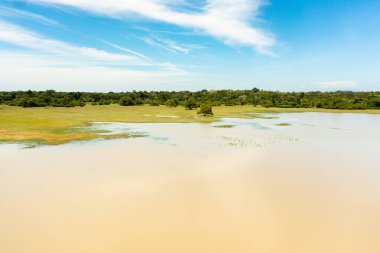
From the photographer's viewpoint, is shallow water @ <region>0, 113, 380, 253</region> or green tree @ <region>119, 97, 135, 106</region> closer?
shallow water @ <region>0, 113, 380, 253</region>

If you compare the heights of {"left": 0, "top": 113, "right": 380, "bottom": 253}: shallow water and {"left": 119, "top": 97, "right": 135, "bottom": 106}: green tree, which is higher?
{"left": 119, "top": 97, "right": 135, "bottom": 106}: green tree

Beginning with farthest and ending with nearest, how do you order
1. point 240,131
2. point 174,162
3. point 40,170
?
point 240,131, point 174,162, point 40,170

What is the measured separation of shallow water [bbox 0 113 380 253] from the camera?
10242 millimetres

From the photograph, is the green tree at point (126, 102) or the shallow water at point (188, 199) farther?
the green tree at point (126, 102)

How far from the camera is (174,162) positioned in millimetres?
20016

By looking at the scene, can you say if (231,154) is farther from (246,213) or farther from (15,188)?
(15,188)

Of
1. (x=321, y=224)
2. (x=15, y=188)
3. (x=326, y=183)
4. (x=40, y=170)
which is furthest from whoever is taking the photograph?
(x=40, y=170)

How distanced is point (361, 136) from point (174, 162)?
21031 millimetres

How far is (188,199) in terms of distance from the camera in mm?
13773

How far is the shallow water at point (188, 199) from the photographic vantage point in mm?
10242

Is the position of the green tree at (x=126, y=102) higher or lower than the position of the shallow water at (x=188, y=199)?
higher

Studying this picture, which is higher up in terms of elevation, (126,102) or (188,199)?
(126,102)

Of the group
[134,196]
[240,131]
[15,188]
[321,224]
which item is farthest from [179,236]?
[240,131]

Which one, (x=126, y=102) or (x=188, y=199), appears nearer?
(x=188, y=199)
